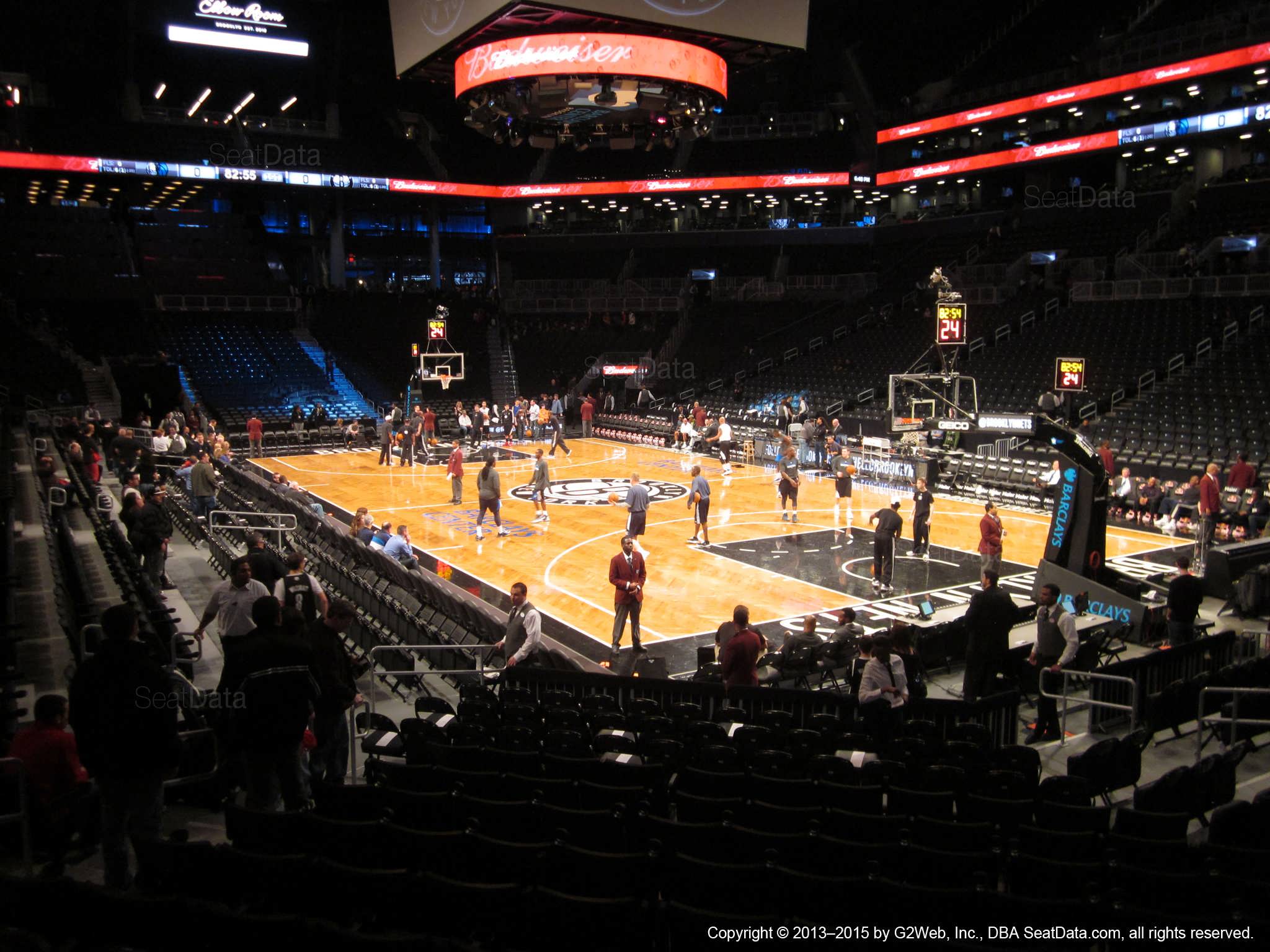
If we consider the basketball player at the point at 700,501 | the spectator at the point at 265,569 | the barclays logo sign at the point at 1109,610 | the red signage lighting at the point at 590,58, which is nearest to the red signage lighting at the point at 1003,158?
the red signage lighting at the point at 590,58

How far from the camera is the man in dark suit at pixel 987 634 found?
9336 millimetres

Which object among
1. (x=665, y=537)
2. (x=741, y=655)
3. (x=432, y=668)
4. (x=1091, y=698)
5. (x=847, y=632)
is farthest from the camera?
(x=665, y=537)

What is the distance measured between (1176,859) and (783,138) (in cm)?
4568

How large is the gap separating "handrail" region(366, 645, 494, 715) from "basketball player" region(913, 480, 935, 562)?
352 inches

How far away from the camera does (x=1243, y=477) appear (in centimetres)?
1877

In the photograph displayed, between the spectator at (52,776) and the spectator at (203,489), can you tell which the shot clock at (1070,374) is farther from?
the spectator at (52,776)

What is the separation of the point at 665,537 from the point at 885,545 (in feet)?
17.3

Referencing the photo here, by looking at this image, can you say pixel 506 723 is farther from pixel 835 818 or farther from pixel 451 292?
pixel 451 292

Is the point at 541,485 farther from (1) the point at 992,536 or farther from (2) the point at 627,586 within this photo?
(1) the point at 992,536

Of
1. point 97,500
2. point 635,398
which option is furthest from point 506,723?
point 635,398

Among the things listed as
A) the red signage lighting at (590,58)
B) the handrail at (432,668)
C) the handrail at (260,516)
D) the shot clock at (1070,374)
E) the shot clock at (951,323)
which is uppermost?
the red signage lighting at (590,58)

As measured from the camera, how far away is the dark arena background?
15.3 feet

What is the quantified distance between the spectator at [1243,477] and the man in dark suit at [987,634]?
12018mm

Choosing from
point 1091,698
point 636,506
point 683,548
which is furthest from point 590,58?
point 1091,698
